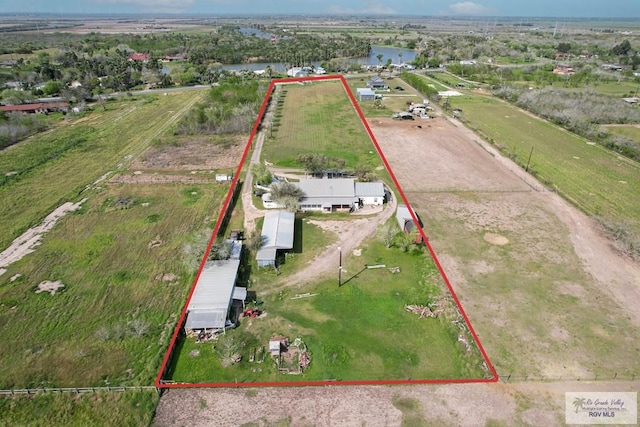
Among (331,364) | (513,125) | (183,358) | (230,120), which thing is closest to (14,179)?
(230,120)

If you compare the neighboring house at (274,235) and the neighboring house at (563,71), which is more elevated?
the neighboring house at (563,71)

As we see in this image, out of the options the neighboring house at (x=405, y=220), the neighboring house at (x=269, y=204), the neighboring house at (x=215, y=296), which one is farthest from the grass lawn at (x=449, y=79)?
the neighboring house at (x=215, y=296)

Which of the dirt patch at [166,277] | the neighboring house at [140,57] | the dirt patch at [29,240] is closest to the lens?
the dirt patch at [166,277]

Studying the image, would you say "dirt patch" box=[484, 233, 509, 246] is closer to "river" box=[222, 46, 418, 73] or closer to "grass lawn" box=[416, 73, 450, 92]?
"grass lawn" box=[416, 73, 450, 92]

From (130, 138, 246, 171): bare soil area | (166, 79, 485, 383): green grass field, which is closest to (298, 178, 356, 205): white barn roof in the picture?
(166, 79, 485, 383): green grass field

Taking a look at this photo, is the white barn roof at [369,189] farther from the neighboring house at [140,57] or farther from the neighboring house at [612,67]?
the neighboring house at [140,57]

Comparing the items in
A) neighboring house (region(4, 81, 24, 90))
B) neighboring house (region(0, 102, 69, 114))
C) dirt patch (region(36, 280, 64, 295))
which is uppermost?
neighboring house (region(4, 81, 24, 90))

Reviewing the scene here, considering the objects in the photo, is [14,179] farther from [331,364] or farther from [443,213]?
[443,213]
